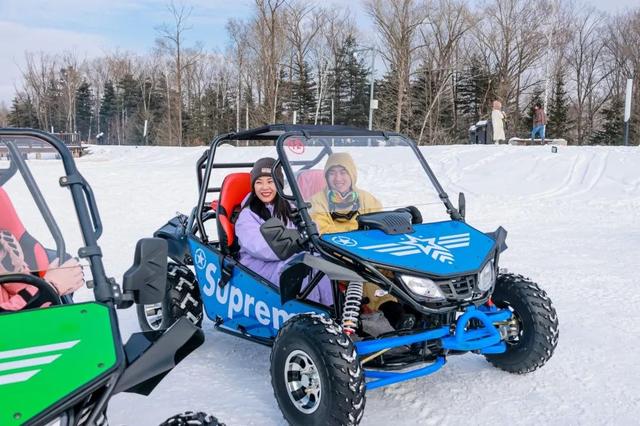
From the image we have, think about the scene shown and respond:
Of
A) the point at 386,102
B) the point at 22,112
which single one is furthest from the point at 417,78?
the point at 22,112

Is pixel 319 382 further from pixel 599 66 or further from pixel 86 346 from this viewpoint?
pixel 599 66

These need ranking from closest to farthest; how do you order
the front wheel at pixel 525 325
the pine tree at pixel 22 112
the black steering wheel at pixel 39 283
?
the black steering wheel at pixel 39 283
the front wheel at pixel 525 325
the pine tree at pixel 22 112

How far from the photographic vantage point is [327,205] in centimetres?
405

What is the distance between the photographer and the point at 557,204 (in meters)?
12.3

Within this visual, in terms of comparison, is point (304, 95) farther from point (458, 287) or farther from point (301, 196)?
point (458, 287)

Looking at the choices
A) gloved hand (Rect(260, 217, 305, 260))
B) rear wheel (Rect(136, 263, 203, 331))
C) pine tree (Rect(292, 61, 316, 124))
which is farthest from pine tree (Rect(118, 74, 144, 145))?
gloved hand (Rect(260, 217, 305, 260))

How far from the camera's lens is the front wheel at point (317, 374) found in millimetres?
3047

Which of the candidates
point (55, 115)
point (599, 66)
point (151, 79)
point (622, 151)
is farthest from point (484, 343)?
point (151, 79)

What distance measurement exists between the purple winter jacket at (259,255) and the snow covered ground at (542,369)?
0.67 m

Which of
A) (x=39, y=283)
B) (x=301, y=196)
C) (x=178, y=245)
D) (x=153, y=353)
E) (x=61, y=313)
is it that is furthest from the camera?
(x=178, y=245)

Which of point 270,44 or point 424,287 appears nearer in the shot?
point 424,287

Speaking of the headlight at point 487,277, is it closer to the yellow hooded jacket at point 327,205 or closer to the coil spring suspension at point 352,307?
the coil spring suspension at point 352,307

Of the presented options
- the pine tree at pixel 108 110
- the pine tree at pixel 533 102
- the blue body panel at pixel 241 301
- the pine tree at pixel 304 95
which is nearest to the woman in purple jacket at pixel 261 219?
the blue body panel at pixel 241 301

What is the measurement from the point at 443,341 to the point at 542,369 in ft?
3.90
